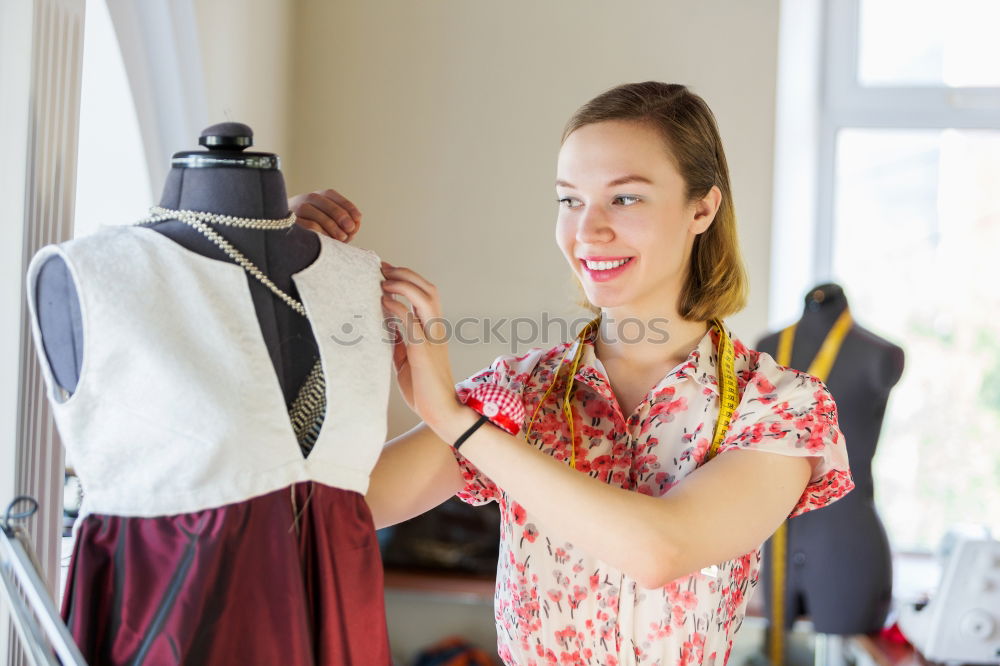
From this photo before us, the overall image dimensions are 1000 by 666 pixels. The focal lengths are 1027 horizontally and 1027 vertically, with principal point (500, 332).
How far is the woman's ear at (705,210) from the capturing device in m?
1.55

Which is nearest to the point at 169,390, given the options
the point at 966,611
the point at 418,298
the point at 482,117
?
the point at 418,298

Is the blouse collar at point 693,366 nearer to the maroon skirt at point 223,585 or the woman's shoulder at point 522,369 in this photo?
the woman's shoulder at point 522,369

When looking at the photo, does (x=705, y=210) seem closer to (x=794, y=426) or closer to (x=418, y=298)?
(x=794, y=426)

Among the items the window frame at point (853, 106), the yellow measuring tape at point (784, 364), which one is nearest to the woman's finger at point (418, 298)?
the yellow measuring tape at point (784, 364)

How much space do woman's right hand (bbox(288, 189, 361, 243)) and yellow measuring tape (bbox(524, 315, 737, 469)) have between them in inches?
15.5

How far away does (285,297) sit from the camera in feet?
3.76

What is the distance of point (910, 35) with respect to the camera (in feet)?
12.8

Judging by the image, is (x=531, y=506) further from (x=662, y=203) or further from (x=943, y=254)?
(x=943, y=254)

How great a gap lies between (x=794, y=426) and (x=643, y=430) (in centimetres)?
22

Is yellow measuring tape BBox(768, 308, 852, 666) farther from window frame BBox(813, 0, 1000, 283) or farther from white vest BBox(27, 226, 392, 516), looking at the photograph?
white vest BBox(27, 226, 392, 516)

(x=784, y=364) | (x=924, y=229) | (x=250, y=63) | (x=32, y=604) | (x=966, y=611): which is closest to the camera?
(x=32, y=604)

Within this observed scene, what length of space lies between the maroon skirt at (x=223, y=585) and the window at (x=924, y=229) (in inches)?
124

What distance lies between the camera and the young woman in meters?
1.33

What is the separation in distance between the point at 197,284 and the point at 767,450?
79cm
